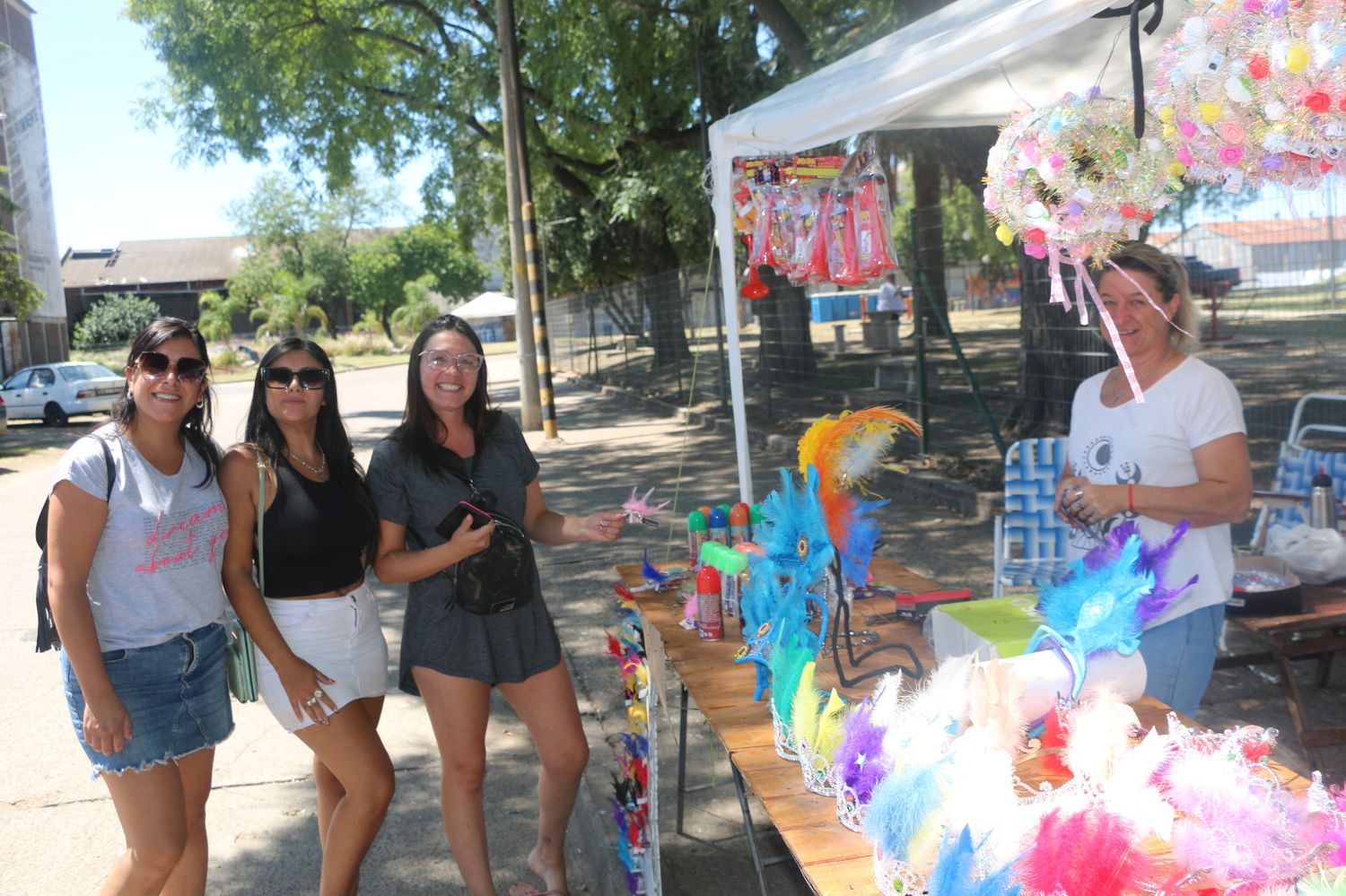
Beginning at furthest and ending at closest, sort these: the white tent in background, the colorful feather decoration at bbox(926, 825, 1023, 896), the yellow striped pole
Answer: the white tent in background → the yellow striped pole → the colorful feather decoration at bbox(926, 825, 1023, 896)

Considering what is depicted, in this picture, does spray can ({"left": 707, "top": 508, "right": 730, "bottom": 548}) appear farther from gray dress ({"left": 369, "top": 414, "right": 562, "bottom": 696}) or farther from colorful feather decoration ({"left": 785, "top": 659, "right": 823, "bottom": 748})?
colorful feather decoration ({"left": 785, "top": 659, "right": 823, "bottom": 748})

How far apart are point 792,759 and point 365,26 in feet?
59.5

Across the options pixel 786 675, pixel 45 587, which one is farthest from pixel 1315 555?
pixel 45 587

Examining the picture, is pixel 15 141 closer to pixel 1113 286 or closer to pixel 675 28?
pixel 675 28

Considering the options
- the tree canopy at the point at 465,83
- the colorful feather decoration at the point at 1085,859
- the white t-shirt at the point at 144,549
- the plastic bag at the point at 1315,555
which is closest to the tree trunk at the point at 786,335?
the tree canopy at the point at 465,83

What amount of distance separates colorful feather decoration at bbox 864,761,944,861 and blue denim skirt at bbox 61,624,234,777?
1.86 metres

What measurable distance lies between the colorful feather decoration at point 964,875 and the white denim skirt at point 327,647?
191 centimetres

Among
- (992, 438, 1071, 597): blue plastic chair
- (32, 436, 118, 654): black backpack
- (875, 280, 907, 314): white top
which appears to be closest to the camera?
(32, 436, 118, 654): black backpack

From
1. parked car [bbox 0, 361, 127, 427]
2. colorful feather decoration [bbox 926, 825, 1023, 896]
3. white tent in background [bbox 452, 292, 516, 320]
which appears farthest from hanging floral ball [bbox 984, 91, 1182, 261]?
white tent in background [bbox 452, 292, 516, 320]

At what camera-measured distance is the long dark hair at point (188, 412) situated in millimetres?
2670

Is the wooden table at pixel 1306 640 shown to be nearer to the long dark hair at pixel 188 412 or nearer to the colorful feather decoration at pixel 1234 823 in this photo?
the colorful feather decoration at pixel 1234 823

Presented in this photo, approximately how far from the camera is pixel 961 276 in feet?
42.4

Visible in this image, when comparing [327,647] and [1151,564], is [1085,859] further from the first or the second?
[327,647]

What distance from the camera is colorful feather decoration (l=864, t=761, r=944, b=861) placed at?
1.58 m
